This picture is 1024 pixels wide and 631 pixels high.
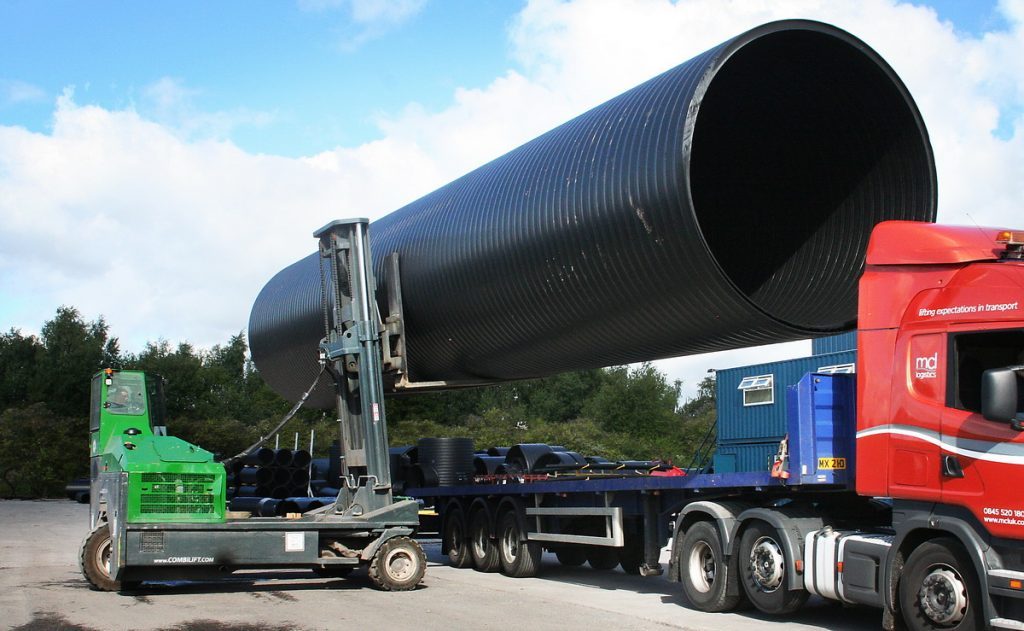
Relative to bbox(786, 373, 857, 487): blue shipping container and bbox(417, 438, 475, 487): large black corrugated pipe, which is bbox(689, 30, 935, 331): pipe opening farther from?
bbox(417, 438, 475, 487): large black corrugated pipe

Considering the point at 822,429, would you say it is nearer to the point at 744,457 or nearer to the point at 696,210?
the point at 744,457

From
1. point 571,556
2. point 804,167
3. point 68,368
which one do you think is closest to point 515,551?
point 571,556

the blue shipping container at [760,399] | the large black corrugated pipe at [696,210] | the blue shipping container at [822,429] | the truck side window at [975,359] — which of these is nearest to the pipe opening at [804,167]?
the large black corrugated pipe at [696,210]

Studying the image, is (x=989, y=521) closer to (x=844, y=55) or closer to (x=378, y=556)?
(x=844, y=55)

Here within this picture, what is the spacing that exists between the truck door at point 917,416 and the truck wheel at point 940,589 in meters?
0.48

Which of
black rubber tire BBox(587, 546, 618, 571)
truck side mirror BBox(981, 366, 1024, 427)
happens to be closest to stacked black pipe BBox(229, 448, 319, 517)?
black rubber tire BBox(587, 546, 618, 571)

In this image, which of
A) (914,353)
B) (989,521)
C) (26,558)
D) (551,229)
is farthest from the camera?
(26,558)

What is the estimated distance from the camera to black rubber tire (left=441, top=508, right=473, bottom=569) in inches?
677

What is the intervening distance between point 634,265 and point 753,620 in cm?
395

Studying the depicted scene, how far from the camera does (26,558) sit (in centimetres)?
1919

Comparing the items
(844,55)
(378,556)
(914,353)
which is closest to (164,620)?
(378,556)

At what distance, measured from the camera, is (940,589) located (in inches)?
339

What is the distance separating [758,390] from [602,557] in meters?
4.91

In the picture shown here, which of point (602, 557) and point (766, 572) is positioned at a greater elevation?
point (766, 572)
